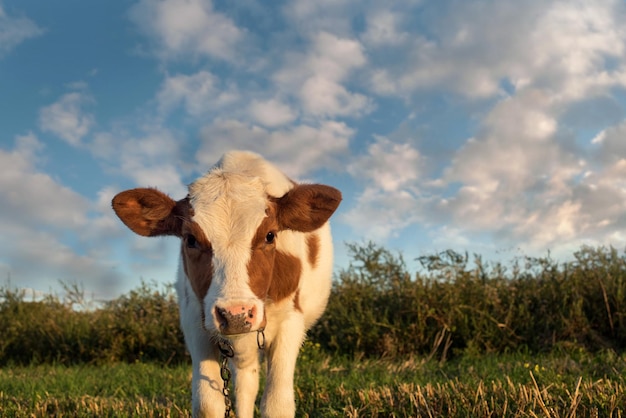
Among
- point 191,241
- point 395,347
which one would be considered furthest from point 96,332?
point 191,241

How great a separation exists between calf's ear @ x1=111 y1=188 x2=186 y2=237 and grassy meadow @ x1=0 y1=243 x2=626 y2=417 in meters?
1.72

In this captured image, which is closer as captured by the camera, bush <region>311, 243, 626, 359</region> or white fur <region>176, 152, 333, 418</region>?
white fur <region>176, 152, 333, 418</region>

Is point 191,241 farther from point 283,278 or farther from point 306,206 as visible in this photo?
point 306,206

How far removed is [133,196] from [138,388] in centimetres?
395

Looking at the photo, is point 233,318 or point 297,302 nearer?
point 233,318

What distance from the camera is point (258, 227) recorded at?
15.0ft

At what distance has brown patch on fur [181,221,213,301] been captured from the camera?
4.36 meters

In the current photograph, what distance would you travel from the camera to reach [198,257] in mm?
4480

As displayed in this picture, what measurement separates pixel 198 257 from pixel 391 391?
2234 millimetres

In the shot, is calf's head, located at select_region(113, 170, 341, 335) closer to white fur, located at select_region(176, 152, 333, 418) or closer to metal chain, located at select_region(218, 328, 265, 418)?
white fur, located at select_region(176, 152, 333, 418)

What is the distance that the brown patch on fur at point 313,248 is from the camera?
5879mm

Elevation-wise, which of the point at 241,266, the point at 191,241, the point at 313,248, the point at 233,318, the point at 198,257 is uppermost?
the point at 313,248

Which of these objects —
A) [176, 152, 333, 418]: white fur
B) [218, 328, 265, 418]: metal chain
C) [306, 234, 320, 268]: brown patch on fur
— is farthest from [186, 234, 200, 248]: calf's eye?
[306, 234, 320, 268]: brown patch on fur

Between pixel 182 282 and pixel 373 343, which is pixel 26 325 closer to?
pixel 373 343
